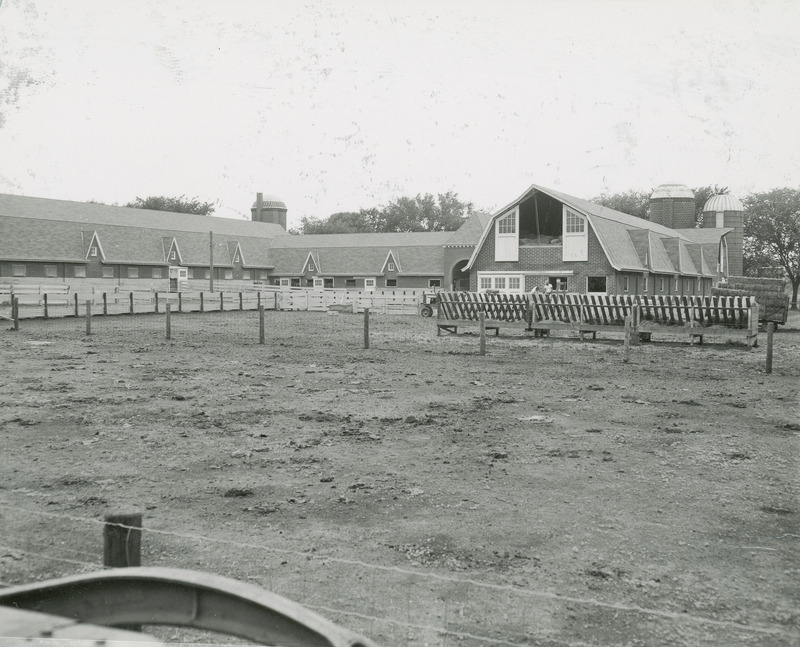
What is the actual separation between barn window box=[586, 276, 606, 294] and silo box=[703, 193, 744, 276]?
1262 inches

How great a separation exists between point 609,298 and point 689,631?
2114 centimetres

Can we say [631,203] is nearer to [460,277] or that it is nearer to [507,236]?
[460,277]

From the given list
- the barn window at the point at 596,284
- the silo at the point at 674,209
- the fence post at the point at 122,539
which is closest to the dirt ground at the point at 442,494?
the fence post at the point at 122,539

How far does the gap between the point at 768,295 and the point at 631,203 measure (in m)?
57.2

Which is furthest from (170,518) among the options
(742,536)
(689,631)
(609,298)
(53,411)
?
(609,298)

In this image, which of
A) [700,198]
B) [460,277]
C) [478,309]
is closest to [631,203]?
[700,198]

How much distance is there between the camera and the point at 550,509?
643cm

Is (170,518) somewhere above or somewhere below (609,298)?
below

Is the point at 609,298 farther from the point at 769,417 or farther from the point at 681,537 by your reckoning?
the point at 681,537

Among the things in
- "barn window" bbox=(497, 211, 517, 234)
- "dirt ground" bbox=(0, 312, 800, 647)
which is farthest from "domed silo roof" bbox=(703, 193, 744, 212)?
"dirt ground" bbox=(0, 312, 800, 647)

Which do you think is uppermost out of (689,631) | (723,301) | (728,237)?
(728,237)

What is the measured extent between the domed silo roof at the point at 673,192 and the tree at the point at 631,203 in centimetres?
1531

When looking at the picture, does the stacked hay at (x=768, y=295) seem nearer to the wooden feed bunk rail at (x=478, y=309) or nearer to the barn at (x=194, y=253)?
the wooden feed bunk rail at (x=478, y=309)

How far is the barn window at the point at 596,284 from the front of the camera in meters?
39.7
